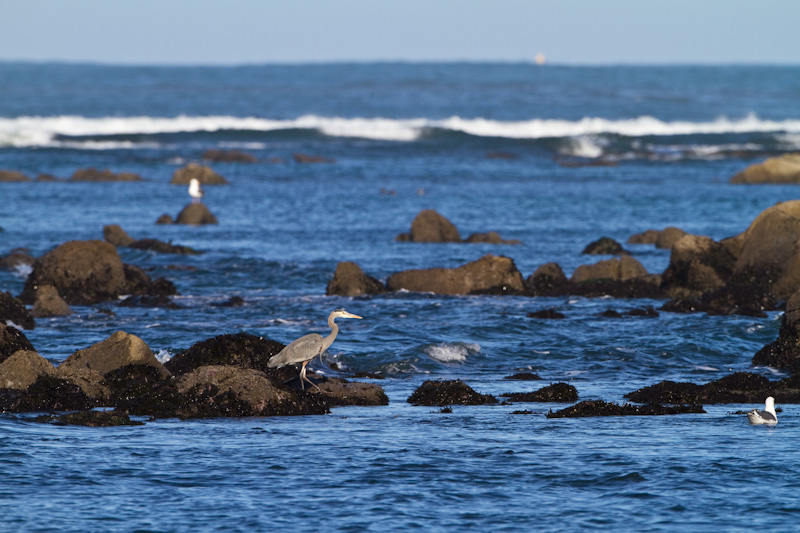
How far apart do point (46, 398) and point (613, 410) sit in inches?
316

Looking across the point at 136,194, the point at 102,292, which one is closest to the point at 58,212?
the point at 136,194

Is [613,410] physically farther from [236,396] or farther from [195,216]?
[195,216]

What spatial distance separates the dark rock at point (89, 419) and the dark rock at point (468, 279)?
13.7m

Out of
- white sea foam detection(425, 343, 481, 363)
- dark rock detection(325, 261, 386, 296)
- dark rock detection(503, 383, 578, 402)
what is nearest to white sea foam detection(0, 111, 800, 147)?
dark rock detection(325, 261, 386, 296)

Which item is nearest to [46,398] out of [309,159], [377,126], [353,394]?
[353,394]

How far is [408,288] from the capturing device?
28.6 m

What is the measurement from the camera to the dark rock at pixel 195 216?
43.4 m

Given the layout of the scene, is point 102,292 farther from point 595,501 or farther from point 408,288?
point 595,501

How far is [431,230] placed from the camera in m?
38.3

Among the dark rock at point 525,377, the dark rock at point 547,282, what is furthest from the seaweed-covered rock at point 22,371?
the dark rock at point 547,282

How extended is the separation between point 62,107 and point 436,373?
4092 inches

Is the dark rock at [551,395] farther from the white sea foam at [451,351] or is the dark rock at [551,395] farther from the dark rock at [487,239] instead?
the dark rock at [487,239]

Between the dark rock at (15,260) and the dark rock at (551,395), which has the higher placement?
the dark rock at (15,260)

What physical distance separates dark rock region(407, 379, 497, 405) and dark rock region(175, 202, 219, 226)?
27524mm
